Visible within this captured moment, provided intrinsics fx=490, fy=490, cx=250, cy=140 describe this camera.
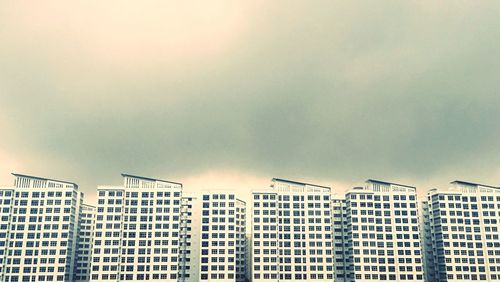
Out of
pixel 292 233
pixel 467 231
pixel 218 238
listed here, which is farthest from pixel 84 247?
pixel 467 231

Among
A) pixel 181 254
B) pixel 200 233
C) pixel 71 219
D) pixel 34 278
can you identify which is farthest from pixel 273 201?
pixel 34 278

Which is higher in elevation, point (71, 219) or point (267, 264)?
point (71, 219)

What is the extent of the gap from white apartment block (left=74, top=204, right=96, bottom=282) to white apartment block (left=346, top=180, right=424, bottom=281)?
75573 mm

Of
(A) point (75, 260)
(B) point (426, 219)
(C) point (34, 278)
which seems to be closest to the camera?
(C) point (34, 278)

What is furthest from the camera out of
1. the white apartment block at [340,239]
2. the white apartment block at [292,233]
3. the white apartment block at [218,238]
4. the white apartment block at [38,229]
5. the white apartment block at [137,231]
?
the white apartment block at [340,239]

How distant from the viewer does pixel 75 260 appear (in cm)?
14150

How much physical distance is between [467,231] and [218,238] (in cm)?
7029

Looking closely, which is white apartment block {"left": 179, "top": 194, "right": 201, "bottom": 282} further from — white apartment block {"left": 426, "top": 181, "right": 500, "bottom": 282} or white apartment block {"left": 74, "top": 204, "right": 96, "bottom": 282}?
white apartment block {"left": 426, "top": 181, "right": 500, "bottom": 282}

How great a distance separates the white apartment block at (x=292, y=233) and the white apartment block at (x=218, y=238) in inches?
232

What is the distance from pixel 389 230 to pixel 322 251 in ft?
66.1

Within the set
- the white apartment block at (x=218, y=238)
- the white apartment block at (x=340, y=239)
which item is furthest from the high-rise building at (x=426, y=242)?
the white apartment block at (x=218, y=238)

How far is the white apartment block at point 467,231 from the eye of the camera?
135m

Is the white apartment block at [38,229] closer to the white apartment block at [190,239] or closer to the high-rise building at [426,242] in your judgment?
the white apartment block at [190,239]

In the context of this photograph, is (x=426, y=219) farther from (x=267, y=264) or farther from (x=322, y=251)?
(x=267, y=264)
